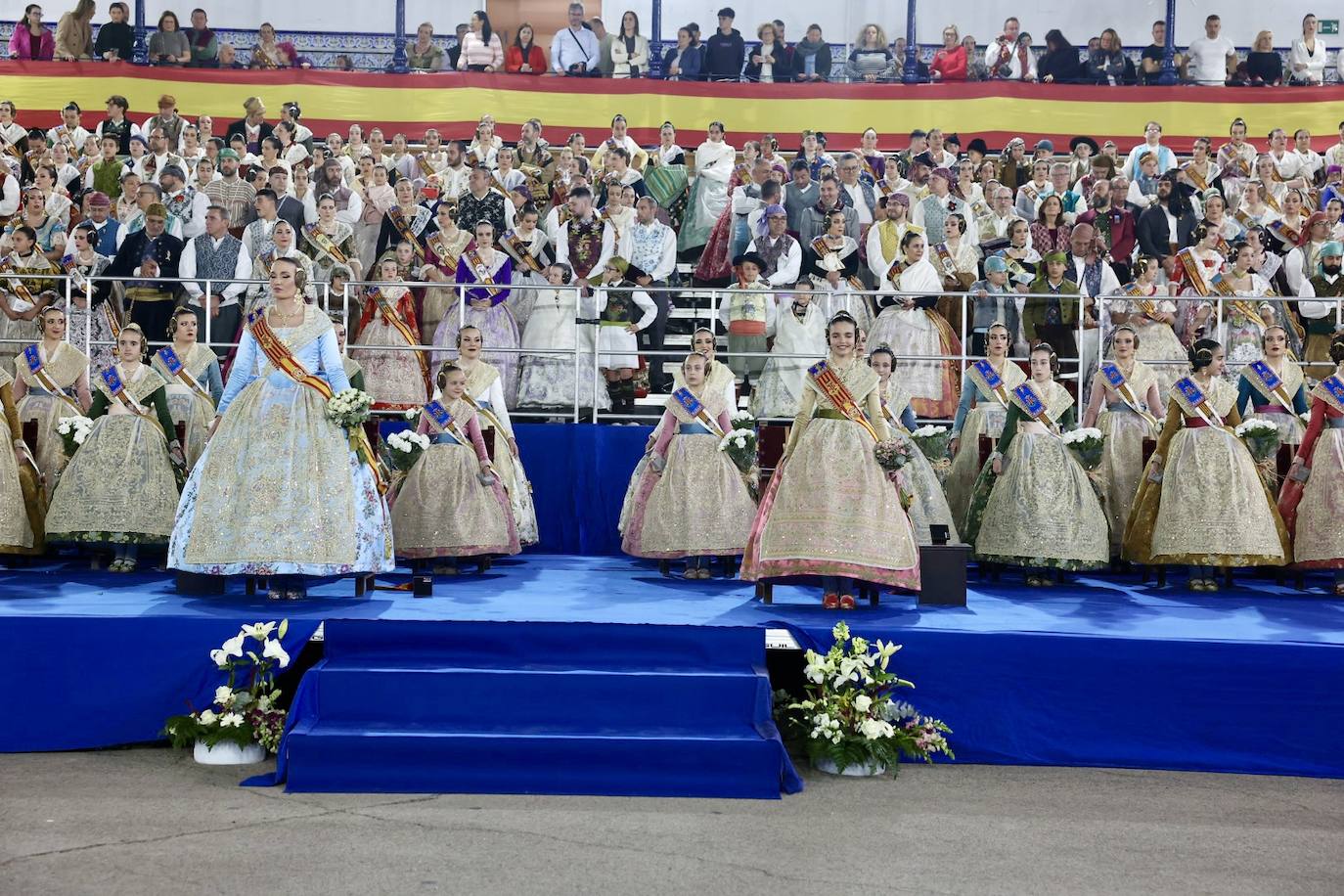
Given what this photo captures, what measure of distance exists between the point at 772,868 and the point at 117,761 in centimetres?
267

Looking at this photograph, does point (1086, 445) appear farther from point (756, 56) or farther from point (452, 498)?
point (756, 56)

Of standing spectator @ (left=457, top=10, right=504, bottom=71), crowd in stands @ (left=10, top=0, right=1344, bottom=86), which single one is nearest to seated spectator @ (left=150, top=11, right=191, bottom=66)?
crowd in stands @ (left=10, top=0, right=1344, bottom=86)

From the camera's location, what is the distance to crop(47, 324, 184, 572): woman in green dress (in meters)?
7.68

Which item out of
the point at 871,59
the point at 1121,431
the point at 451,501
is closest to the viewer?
the point at 451,501

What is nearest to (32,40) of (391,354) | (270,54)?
(270,54)

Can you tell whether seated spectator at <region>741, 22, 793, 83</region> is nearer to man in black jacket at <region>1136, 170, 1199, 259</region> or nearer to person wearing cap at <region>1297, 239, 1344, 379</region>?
man in black jacket at <region>1136, 170, 1199, 259</region>

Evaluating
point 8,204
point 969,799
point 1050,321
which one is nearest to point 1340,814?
point 969,799

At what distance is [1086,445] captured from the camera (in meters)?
7.90

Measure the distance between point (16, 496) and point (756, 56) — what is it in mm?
11211

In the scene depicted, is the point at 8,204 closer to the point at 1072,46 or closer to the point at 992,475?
the point at 992,475

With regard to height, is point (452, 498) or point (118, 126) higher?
point (118, 126)

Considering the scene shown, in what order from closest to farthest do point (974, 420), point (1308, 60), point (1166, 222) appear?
1. point (974, 420)
2. point (1166, 222)
3. point (1308, 60)

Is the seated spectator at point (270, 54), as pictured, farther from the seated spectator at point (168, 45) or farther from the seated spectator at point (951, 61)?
the seated spectator at point (951, 61)

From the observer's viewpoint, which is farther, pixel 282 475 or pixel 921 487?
pixel 921 487
